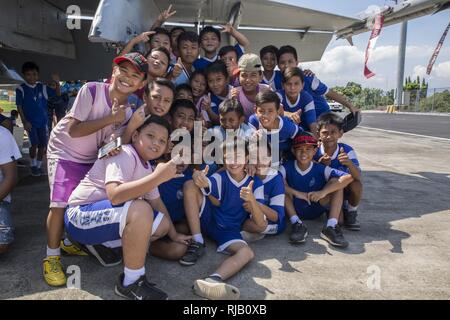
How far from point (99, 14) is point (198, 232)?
2264mm

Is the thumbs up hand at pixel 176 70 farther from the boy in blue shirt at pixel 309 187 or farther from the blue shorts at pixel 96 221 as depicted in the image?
the blue shorts at pixel 96 221

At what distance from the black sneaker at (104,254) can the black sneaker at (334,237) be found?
5.90 ft

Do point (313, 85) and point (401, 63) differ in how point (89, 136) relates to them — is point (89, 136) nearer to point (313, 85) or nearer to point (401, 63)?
point (313, 85)

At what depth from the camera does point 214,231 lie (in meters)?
3.02

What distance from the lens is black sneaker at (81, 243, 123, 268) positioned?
2512 mm

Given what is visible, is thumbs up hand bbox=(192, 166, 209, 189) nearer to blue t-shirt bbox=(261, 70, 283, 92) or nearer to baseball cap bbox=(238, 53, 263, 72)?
baseball cap bbox=(238, 53, 263, 72)

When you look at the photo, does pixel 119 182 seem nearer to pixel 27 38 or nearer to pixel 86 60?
pixel 27 38

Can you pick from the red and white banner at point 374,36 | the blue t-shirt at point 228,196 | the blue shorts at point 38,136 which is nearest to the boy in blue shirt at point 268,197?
the blue t-shirt at point 228,196

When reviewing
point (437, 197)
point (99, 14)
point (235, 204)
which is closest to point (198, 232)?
point (235, 204)

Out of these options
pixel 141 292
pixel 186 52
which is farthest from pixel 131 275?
pixel 186 52

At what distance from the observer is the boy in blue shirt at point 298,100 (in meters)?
3.84

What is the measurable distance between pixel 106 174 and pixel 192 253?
93 centimetres

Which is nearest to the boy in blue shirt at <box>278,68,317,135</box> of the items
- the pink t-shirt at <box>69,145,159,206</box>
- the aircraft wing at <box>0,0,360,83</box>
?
the aircraft wing at <box>0,0,360,83</box>

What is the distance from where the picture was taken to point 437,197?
15.5 feet
